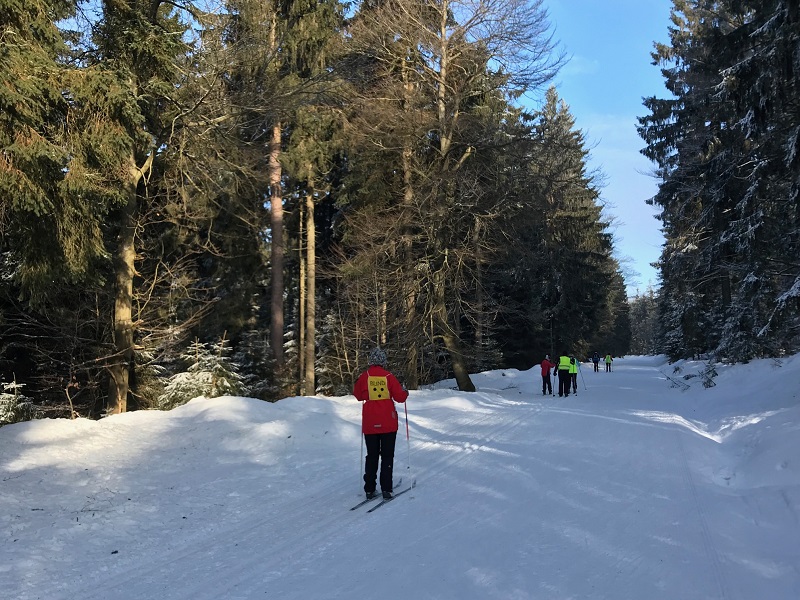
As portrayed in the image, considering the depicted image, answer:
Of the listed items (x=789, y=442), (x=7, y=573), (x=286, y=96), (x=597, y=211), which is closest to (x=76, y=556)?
(x=7, y=573)

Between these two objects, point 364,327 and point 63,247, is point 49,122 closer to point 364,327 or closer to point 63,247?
point 63,247

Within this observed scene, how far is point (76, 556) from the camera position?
440cm

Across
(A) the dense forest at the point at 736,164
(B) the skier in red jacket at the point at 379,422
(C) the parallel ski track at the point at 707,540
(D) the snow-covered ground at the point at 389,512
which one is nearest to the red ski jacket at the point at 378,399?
(B) the skier in red jacket at the point at 379,422

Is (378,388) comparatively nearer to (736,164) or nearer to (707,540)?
(707,540)

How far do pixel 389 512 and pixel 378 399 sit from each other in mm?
1342

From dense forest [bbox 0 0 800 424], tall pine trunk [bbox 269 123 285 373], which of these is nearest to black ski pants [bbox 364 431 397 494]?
dense forest [bbox 0 0 800 424]

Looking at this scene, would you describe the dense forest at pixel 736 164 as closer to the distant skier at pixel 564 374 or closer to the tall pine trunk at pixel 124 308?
the distant skier at pixel 564 374

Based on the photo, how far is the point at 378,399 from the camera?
6.28m

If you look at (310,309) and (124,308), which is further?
(310,309)

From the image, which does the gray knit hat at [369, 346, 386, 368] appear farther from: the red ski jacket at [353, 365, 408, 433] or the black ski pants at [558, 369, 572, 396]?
the black ski pants at [558, 369, 572, 396]

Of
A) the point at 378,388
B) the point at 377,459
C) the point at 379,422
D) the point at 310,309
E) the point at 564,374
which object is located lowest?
the point at 377,459

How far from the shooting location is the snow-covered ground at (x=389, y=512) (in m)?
3.85

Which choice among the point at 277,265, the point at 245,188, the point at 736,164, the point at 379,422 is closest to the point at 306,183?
the point at 277,265

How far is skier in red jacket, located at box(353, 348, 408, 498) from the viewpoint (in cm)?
602
